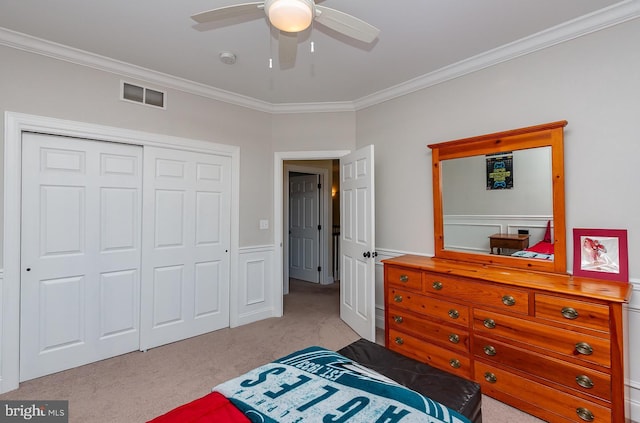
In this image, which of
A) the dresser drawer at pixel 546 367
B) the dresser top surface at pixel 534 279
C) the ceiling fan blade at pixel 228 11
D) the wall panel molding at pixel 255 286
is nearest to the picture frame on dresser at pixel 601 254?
the dresser top surface at pixel 534 279

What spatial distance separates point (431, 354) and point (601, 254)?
4.47 feet

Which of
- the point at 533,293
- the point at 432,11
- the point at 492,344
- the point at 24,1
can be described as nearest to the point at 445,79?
the point at 432,11

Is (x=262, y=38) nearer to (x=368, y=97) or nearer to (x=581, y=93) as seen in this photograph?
(x=368, y=97)

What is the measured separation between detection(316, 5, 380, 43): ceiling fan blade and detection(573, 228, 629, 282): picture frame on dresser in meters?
1.94

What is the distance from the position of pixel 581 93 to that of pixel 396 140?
1.57 metres

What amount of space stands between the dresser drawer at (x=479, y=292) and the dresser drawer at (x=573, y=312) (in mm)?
90

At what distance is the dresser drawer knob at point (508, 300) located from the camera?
2.02m

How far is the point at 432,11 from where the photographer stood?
6.82ft

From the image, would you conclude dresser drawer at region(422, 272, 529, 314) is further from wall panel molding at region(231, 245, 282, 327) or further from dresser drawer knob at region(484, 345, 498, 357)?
wall panel molding at region(231, 245, 282, 327)

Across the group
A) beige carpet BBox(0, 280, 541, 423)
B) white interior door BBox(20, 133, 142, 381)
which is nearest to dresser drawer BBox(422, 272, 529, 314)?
beige carpet BBox(0, 280, 541, 423)

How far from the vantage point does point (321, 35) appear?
92.7 inches

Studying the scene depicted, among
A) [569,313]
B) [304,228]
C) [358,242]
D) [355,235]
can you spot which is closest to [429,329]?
[569,313]

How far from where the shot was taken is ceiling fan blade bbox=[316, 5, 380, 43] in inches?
62.9

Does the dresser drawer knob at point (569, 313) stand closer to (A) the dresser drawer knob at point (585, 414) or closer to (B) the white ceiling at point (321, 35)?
(A) the dresser drawer knob at point (585, 414)
